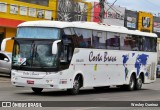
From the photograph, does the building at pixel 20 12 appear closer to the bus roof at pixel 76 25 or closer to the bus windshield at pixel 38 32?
the bus roof at pixel 76 25

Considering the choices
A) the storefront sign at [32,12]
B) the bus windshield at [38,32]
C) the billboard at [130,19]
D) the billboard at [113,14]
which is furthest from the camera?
the billboard at [130,19]

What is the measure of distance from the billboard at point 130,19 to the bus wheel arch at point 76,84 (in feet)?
140

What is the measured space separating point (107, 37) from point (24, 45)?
202 inches

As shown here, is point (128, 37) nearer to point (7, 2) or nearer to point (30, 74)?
point (30, 74)

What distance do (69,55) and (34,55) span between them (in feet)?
5.03

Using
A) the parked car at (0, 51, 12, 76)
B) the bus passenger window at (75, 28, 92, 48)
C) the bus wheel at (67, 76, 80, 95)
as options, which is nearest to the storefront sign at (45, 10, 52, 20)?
the parked car at (0, 51, 12, 76)

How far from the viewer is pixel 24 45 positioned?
20.3 meters

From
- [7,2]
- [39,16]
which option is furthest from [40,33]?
[39,16]

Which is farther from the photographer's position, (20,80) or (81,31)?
(81,31)

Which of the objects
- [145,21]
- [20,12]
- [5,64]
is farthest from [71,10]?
[5,64]

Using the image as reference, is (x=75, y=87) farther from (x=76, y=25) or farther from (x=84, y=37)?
(x=76, y=25)

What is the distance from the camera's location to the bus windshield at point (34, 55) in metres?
19.8

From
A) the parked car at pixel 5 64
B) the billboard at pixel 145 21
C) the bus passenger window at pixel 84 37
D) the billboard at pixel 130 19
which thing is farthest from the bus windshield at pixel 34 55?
the billboard at pixel 145 21

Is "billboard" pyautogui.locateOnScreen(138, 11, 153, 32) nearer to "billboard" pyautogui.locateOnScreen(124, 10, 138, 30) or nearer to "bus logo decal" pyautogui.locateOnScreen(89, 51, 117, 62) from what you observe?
"billboard" pyautogui.locateOnScreen(124, 10, 138, 30)
